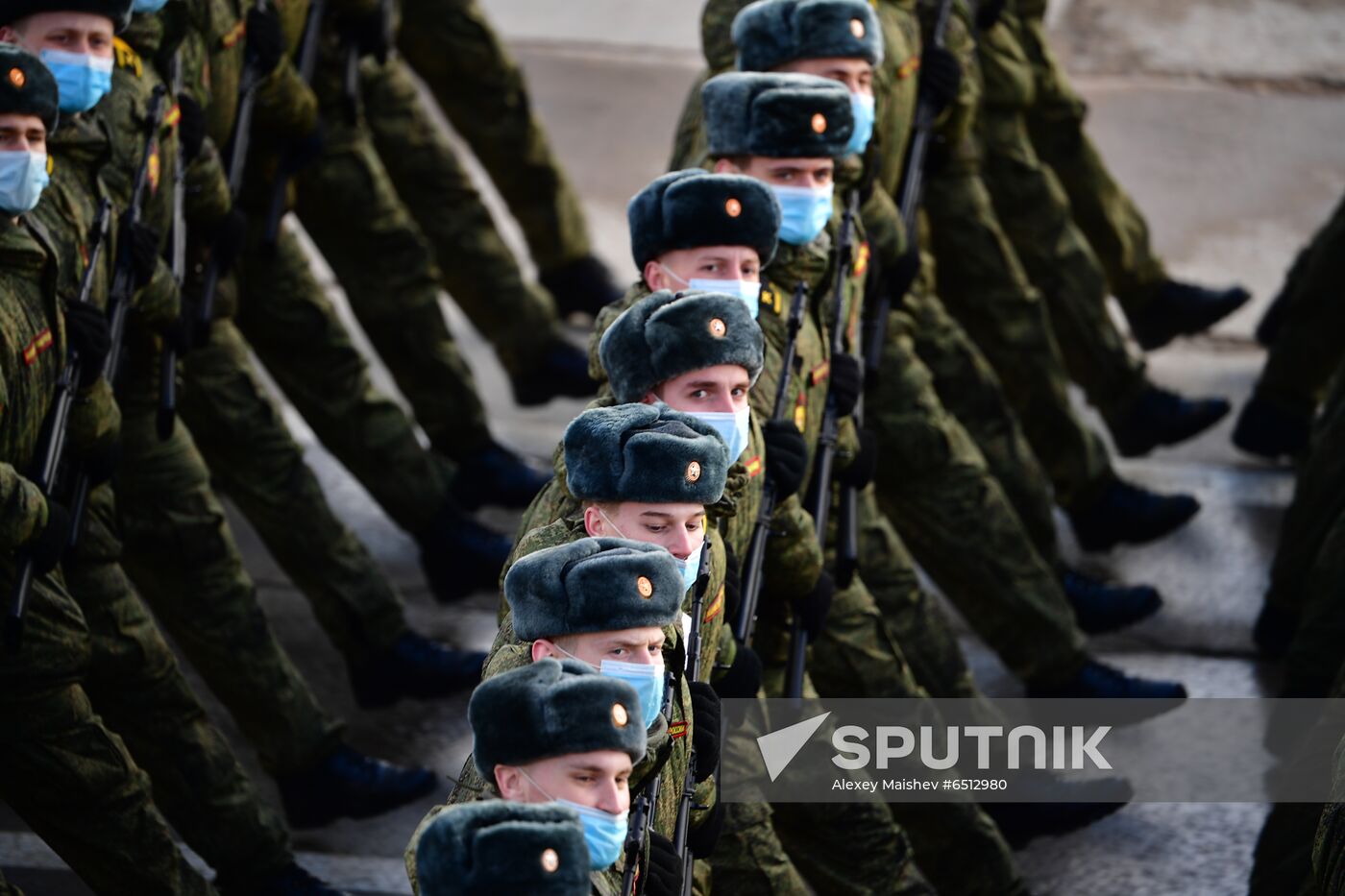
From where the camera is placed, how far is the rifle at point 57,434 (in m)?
5.25

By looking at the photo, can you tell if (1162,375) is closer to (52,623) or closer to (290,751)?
(290,751)

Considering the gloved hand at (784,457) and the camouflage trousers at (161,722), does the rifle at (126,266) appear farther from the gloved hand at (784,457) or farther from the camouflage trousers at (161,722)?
the gloved hand at (784,457)

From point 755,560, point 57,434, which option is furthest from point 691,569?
point 57,434

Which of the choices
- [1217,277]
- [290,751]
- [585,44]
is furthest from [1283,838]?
[585,44]

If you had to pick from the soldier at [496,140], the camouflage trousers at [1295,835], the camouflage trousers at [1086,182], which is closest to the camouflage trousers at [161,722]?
the camouflage trousers at [1295,835]

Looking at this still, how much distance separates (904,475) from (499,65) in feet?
7.31

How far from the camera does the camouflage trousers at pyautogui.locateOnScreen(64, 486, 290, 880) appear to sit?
18.9 feet

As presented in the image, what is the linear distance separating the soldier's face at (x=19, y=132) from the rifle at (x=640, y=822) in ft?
5.71

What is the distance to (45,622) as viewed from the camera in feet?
17.6

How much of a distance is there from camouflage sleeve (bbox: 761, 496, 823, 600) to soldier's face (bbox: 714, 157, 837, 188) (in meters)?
0.73

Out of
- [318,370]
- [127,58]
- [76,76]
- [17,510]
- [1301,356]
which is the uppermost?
[76,76]

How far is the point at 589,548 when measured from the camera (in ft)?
14.3

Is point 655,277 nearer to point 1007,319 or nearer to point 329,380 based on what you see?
point 329,380

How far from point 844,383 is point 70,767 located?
193cm
